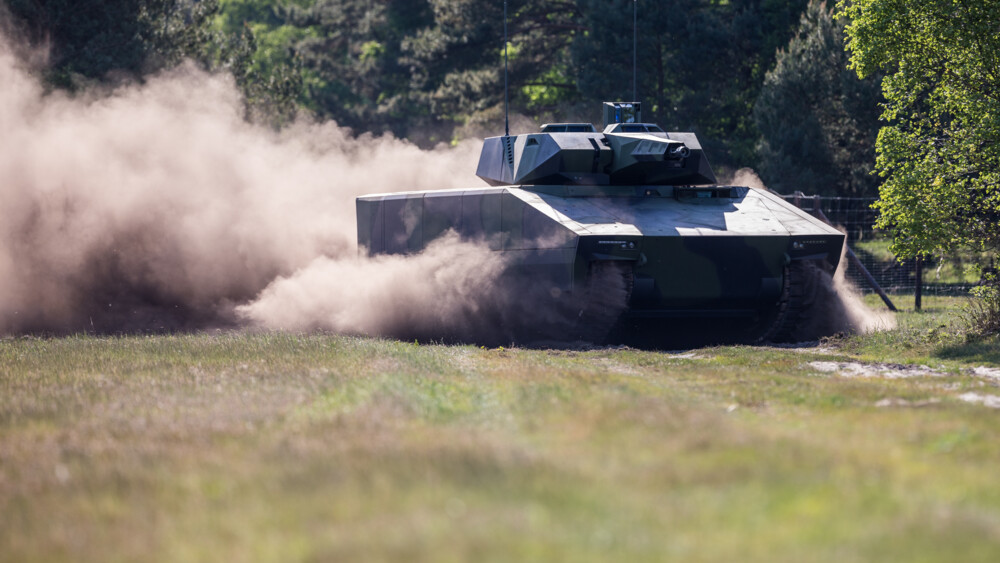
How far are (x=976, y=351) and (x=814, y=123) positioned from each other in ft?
67.1

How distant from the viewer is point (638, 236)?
14.6 m

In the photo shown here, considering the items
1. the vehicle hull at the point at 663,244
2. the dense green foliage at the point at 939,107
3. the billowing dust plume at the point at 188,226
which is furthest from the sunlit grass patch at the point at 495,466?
the billowing dust plume at the point at 188,226

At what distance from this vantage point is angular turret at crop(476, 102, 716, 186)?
658 inches

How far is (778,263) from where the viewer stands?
50.3 feet

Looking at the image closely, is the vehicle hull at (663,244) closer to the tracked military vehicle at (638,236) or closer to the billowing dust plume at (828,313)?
the tracked military vehicle at (638,236)

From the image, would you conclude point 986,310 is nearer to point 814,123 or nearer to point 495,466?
point 495,466

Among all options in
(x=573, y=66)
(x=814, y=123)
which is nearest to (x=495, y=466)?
(x=814, y=123)

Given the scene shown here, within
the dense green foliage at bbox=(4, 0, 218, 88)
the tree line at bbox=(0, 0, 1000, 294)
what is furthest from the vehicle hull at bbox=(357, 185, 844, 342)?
the dense green foliage at bbox=(4, 0, 218, 88)

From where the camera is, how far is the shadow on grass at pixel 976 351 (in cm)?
1265

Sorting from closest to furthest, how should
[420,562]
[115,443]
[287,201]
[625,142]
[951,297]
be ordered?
[420,562] → [115,443] → [625,142] → [287,201] → [951,297]

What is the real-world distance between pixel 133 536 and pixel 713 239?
1055 cm

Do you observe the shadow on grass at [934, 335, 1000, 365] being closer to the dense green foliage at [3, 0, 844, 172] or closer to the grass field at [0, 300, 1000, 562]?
the grass field at [0, 300, 1000, 562]

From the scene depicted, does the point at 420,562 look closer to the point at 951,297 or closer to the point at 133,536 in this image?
the point at 133,536

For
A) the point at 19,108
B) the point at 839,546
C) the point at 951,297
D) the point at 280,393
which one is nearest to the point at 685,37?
the point at 951,297
